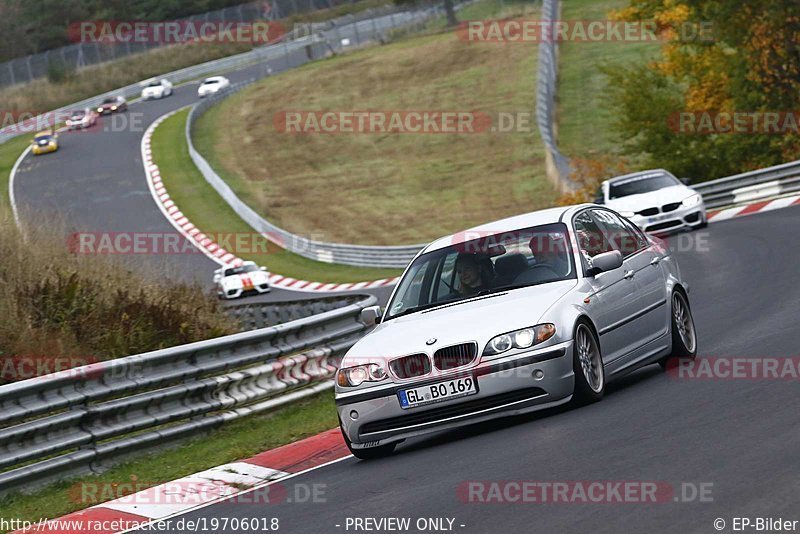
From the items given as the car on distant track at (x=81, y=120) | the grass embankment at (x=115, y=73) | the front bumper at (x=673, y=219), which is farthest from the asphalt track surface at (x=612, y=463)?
the grass embankment at (x=115, y=73)

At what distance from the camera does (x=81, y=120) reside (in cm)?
7219

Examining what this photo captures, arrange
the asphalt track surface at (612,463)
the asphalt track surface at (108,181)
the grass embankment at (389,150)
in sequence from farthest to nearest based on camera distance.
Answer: the asphalt track surface at (108,181)
the grass embankment at (389,150)
the asphalt track surface at (612,463)

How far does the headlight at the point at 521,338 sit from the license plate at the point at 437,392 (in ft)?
0.81

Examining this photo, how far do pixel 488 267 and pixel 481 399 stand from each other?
1443 millimetres

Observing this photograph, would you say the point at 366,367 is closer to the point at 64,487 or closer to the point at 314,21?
the point at 64,487

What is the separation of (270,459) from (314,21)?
101 m

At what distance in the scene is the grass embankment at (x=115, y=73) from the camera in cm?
8456

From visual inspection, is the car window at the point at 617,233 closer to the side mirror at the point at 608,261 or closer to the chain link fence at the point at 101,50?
the side mirror at the point at 608,261

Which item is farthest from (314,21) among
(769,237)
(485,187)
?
(769,237)

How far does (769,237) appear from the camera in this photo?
22781 millimetres

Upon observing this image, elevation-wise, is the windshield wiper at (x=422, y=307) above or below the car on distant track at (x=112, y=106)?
above

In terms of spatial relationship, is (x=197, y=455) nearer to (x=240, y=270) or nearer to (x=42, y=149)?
(x=240, y=270)

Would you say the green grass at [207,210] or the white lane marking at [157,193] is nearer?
the green grass at [207,210]

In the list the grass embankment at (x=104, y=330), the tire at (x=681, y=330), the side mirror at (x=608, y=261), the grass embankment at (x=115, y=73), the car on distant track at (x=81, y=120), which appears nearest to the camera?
the side mirror at (x=608, y=261)
